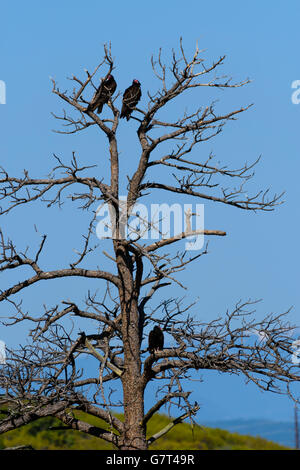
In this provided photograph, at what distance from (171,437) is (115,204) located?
69.6 feet

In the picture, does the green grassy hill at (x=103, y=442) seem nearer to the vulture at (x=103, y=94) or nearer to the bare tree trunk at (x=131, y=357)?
the bare tree trunk at (x=131, y=357)

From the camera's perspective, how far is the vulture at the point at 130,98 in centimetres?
1346

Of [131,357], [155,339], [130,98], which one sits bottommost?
[131,357]

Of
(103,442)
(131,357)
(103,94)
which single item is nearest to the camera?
(131,357)

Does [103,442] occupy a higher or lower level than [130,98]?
lower

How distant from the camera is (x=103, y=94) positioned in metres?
13.3

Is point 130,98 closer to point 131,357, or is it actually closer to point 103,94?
point 103,94

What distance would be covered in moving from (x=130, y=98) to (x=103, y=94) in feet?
1.73

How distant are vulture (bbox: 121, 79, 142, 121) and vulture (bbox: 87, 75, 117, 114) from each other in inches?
11.0

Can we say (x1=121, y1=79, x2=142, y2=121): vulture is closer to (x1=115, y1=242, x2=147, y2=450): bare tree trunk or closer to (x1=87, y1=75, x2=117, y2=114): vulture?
(x1=87, y1=75, x2=117, y2=114): vulture

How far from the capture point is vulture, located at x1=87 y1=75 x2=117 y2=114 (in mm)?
13234

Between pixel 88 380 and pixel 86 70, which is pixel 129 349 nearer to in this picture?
pixel 88 380

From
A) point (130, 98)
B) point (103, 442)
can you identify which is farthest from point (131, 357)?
point (103, 442)
